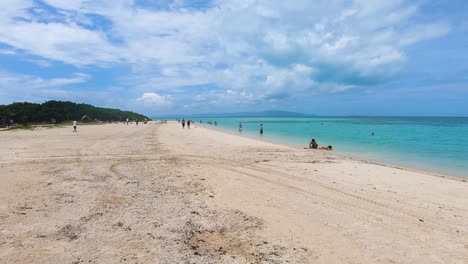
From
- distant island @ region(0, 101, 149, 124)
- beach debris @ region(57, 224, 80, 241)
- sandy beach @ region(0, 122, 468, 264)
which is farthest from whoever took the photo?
distant island @ region(0, 101, 149, 124)

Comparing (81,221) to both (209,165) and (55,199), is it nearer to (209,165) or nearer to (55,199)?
(55,199)

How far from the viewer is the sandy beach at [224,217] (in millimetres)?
5328

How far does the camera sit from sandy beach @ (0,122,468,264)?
5.33 m

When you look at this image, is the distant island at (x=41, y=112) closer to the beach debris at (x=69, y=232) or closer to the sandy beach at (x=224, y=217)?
the sandy beach at (x=224, y=217)

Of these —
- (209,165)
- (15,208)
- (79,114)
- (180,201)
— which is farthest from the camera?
(79,114)

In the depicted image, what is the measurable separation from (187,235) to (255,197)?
330 cm

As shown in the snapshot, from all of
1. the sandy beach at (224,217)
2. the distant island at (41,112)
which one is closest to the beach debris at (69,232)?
the sandy beach at (224,217)

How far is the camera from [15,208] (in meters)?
7.48

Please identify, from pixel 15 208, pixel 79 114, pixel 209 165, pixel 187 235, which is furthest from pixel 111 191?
pixel 79 114

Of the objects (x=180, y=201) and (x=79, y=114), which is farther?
(x=79, y=114)

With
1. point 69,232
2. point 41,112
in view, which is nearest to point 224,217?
point 69,232

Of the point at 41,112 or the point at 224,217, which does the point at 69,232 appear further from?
the point at 41,112

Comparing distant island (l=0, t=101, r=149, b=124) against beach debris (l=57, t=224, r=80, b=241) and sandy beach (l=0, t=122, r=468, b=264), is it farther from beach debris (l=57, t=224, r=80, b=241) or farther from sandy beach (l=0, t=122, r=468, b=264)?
beach debris (l=57, t=224, r=80, b=241)

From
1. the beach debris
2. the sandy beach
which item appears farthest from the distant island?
the beach debris
